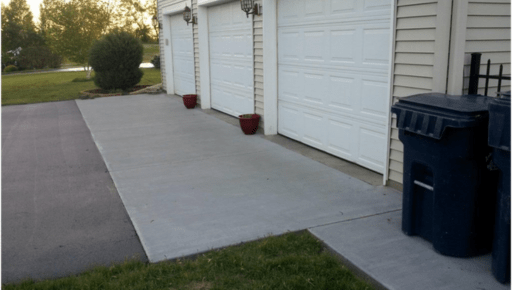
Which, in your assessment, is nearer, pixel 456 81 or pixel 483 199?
pixel 483 199

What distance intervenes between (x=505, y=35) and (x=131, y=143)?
5.74 metres

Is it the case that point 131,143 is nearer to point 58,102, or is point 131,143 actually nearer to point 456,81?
point 456,81

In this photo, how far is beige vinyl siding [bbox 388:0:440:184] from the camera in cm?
452

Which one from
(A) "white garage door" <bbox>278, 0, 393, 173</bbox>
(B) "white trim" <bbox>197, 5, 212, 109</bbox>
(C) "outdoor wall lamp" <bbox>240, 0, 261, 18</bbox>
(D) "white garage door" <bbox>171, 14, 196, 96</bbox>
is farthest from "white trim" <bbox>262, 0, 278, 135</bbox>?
(D) "white garage door" <bbox>171, 14, 196, 96</bbox>

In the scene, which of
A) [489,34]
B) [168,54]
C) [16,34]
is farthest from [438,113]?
[16,34]

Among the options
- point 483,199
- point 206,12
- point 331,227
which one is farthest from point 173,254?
point 206,12

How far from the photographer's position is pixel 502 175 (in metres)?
2.99

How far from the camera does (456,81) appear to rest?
4406mm

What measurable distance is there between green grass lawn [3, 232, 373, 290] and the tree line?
18137mm

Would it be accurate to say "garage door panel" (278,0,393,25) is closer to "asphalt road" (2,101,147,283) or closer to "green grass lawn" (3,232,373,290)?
"green grass lawn" (3,232,373,290)

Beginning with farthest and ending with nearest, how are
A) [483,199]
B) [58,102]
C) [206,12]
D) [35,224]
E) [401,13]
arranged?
[58,102] < [206,12] < [401,13] < [35,224] < [483,199]

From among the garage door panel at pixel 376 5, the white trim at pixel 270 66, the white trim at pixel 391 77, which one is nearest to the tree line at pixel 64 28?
the white trim at pixel 270 66

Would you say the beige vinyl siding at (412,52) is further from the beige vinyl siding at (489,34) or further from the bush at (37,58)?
the bush at (37,58)

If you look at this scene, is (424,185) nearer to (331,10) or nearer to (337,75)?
(337,75)
